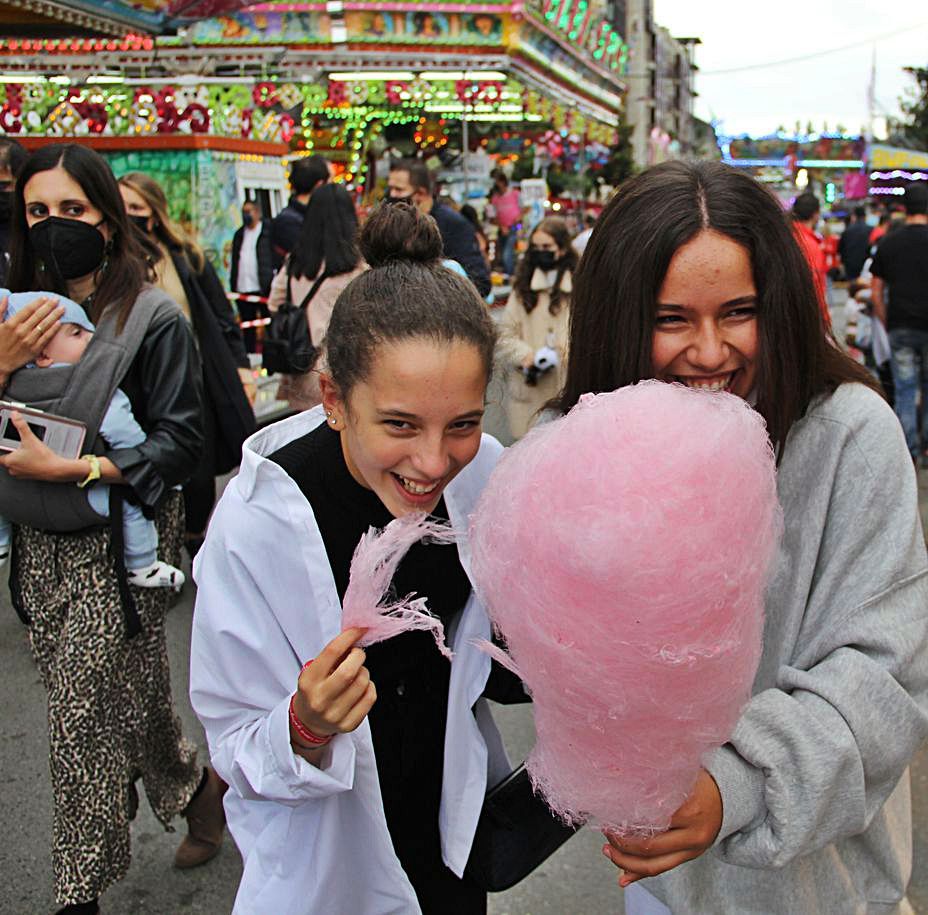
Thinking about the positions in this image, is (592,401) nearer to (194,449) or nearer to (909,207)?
(194,449)

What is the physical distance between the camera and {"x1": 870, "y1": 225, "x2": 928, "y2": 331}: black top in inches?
246

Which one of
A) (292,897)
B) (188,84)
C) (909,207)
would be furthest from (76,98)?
(292,897)

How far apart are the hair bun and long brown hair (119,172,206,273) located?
96.2 inches

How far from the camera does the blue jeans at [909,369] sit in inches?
252

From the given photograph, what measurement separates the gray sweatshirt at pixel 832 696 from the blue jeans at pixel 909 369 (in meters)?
5.59

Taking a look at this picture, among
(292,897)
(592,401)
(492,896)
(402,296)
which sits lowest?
(492,896)

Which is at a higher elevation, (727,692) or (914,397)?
(727,692)

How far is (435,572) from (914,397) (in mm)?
5831

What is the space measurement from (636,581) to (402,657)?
2.14 feet

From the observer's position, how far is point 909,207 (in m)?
6.41

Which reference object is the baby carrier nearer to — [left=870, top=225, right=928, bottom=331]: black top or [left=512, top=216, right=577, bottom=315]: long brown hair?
[left=512, top=216, right=577, bottom=315]: long brown hair

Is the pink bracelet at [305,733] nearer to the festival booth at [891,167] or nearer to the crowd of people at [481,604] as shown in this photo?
the crowd of people at [481,604]

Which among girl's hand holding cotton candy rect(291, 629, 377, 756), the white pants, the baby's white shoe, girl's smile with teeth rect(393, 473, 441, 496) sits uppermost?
girl's smile with teeth rect(393, 473, 441, 496)

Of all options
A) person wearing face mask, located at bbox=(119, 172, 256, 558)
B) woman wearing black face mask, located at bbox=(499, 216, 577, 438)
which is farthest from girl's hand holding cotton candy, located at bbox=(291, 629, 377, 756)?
woman wearing black face mask, located at bbox=(499, 216, 577, 438)
